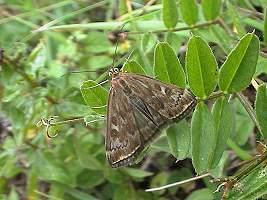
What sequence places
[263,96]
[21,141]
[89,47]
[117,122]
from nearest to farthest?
1. [263,96]
2. [117,122]
3. [21,141]
4. [89,47]

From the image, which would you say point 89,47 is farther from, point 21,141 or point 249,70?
point 249,70

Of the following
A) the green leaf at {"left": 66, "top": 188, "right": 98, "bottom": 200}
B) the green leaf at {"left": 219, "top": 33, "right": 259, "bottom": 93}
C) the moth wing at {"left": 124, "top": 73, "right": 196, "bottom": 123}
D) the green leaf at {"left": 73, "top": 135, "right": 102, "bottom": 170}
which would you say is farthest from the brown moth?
the green leaf at {"left": 66, "top": 188, "right": 98, "bottom": 200}

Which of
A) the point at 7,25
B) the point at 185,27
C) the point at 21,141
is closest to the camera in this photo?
the point at 185,27

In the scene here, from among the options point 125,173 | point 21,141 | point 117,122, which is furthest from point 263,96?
point 21,141

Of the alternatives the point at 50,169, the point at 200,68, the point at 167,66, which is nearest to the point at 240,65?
the point at 200,68

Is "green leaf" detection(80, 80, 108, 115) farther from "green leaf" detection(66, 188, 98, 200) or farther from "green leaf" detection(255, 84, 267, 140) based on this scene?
"green leaf" detection(66, 188, 98, 200)

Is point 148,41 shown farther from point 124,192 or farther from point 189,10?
point 124,192
